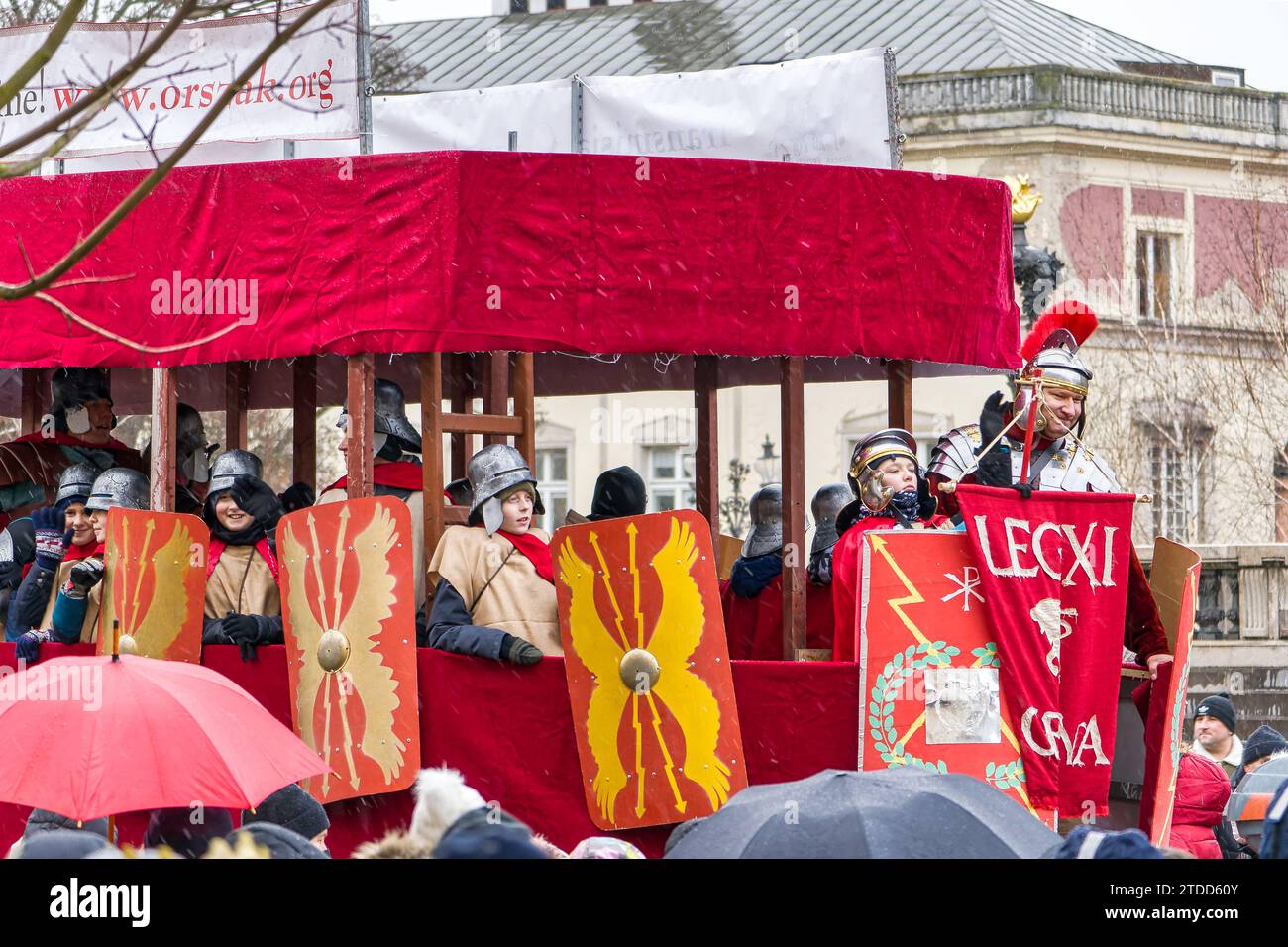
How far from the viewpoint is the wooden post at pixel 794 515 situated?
29.8 ft

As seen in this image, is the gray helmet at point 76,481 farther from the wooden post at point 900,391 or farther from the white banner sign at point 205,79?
the wooden post at point 900,391

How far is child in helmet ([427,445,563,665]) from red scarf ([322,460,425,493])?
2.43 feet

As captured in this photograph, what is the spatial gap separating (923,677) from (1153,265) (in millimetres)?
27298

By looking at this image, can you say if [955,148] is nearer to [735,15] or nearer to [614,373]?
[735,15]

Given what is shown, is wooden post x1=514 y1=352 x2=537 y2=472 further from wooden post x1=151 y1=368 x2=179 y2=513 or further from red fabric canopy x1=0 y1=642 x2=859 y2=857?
wooden post x1=151 y1=368 x2=179 y2=513

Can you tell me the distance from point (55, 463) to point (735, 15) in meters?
29.1

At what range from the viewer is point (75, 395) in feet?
35.3

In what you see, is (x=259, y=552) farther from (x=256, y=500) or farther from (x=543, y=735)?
(x=543, y=735)

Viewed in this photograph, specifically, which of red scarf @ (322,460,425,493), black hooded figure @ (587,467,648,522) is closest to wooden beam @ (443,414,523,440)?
red scarf @ (322,460,425,493)

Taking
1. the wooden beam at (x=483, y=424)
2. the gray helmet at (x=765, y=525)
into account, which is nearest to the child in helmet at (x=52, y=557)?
the wooden beam at (x=483, y=424)

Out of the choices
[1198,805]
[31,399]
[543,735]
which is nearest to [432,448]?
[543,735]

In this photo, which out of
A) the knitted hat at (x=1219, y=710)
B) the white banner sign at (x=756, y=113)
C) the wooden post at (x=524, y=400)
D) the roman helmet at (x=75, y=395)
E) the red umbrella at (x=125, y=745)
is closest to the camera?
the red umbrella at (x=125, y=745)

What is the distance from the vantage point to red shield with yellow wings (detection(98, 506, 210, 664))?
9.09 metres

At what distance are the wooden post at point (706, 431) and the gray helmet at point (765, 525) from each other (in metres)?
0.42
